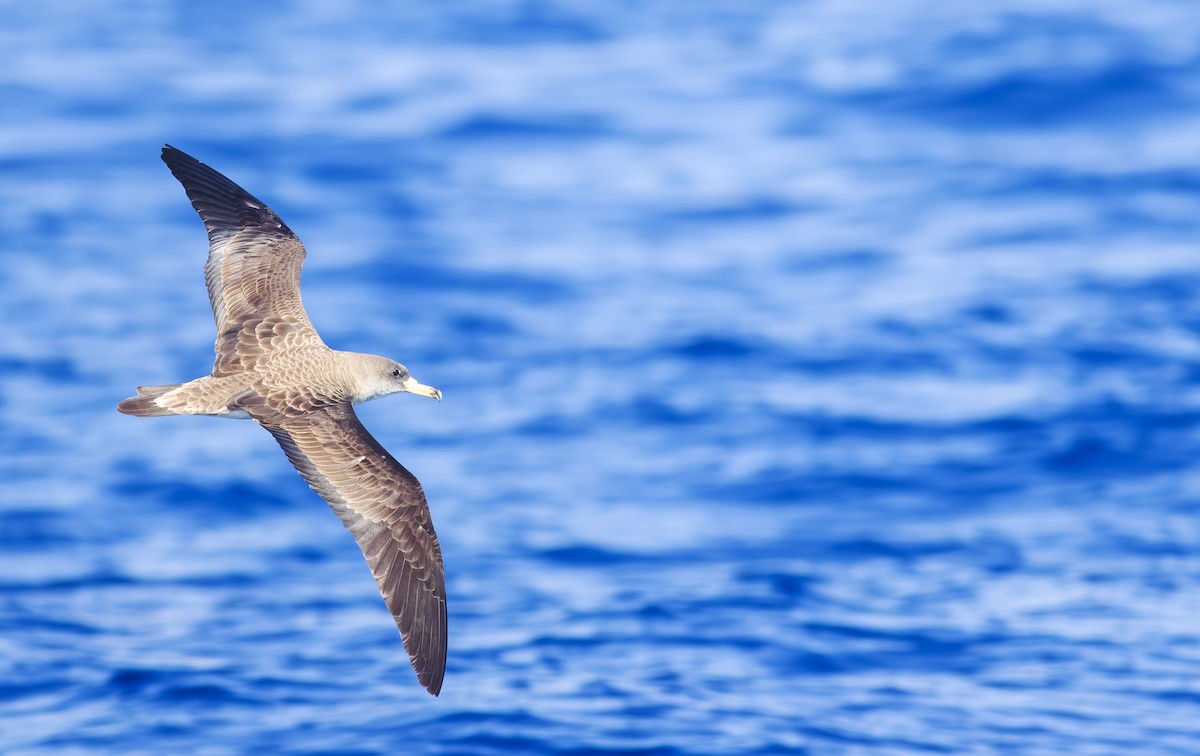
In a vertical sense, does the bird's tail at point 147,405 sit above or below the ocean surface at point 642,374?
below

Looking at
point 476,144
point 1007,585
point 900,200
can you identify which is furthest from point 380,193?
point 1007,585

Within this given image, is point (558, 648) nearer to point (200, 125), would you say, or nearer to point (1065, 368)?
point (1065, 368)

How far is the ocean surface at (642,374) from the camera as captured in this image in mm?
13258

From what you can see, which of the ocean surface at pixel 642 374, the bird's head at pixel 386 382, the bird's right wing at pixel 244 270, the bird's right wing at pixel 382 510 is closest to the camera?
the bird's right wing at pixel 382 510

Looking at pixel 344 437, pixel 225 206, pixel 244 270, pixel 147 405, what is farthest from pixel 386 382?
pixel 225 206

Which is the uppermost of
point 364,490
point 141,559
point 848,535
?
point 848,535

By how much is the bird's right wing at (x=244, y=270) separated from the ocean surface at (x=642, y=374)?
4.62 m

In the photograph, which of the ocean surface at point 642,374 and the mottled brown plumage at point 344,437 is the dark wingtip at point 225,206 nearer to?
the mottled brown plumage at point 344,437

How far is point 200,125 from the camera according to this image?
80.7 feet

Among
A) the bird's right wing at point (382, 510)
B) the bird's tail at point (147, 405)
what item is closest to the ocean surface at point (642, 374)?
the bird's right wing at point (382, 510)

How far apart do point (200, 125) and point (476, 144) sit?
4212 millimetres

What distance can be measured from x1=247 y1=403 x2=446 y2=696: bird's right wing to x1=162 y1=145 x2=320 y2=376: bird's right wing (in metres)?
0.61

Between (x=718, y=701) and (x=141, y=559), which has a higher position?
(x=141, y=559)

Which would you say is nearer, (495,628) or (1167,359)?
(495,628)
